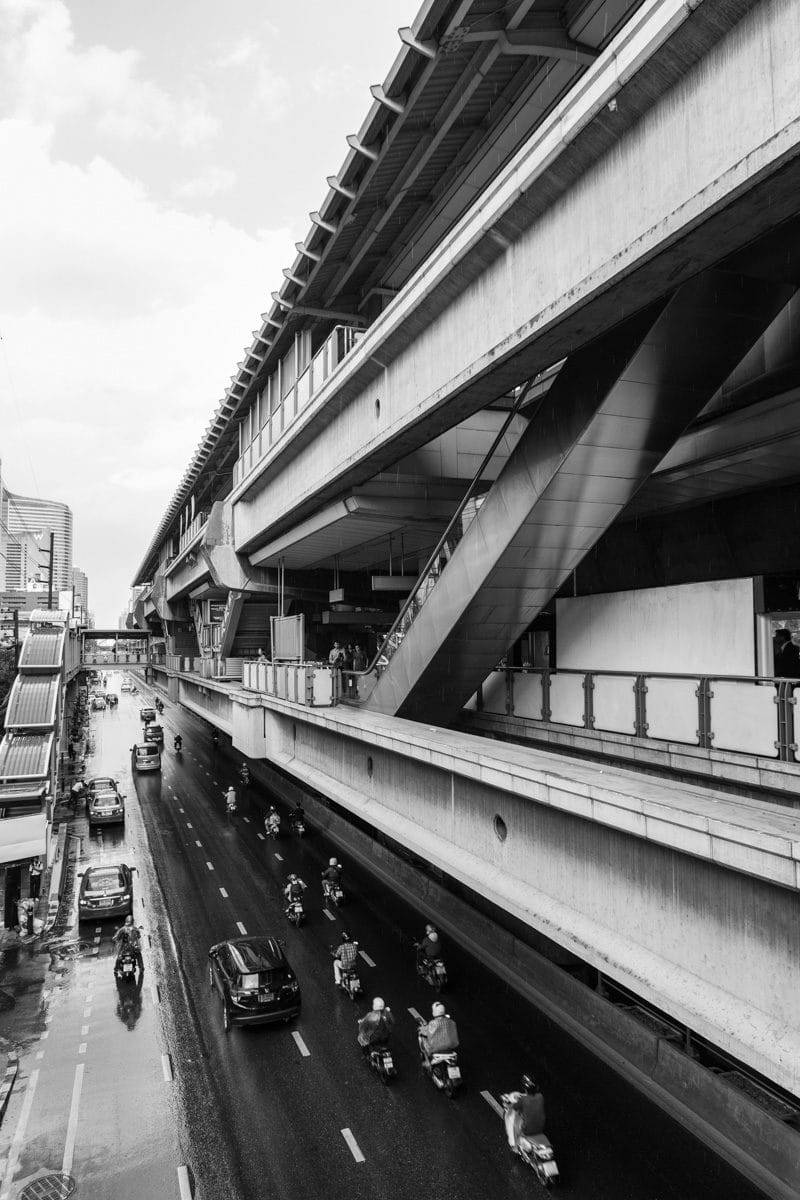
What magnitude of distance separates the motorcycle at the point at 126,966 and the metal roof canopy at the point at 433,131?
15563mm

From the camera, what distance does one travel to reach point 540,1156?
31.0 feet

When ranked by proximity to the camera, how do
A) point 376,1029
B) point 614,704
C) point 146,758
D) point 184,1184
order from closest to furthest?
point 184,1184 → point 614,704 → point 376,1029 → point 146,758

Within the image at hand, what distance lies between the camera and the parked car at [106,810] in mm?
29844

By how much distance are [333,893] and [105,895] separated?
6.17 meters

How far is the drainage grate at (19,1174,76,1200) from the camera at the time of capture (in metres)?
9.27

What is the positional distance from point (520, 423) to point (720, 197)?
9813mm

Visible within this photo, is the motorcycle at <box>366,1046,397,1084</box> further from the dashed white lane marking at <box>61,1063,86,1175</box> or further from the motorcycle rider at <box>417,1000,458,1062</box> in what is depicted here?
the dashed white lane marking at <box>61,1063,86,1175</box>

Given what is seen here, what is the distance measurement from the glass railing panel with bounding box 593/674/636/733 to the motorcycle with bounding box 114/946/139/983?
38.7 ft

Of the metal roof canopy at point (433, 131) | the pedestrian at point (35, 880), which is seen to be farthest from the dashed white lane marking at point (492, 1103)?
the pedestrian at point (35, 880)

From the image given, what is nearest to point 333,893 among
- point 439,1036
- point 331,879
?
point 331,879

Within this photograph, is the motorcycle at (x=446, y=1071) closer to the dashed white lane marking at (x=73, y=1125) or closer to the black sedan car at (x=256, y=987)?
the black sedan car at (x=256, y=987)

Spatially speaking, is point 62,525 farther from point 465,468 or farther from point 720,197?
point 720,197

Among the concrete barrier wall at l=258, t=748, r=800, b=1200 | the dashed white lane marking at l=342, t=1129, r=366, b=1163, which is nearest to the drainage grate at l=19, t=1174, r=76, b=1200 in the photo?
the dashed white lane marking at l=342, t=1129, r=366, b=1163

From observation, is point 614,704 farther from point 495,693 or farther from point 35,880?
point 35,880
